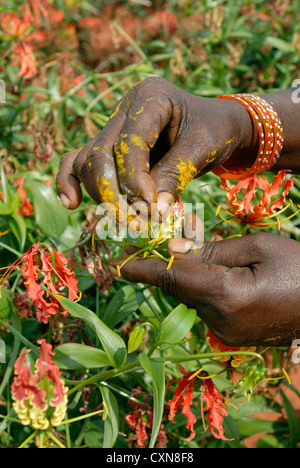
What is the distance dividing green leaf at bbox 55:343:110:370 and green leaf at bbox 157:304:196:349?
10 centimetres

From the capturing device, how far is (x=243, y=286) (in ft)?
2.35

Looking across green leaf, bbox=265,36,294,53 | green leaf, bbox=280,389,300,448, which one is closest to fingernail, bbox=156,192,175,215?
green leaf, bbox=280,389,300,448

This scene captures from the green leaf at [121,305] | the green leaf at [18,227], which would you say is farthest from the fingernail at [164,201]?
the green leaf at [18,227]

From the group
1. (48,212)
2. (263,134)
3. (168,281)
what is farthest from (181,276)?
(48,212)

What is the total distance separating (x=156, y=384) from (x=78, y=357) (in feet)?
0.46

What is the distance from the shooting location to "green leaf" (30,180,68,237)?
110cm

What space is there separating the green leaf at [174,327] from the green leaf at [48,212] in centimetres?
47

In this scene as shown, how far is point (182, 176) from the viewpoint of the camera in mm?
739

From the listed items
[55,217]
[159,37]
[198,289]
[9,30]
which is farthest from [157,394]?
[159,37]

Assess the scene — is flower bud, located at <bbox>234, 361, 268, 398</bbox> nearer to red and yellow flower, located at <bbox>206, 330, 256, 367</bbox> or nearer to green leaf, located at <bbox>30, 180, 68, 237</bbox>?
red and yellow flower, located at <bbox>206, 330, 256, 367</bbox>

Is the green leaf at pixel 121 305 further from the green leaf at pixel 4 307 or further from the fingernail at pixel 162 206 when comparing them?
the fingernail at pixel 162 206

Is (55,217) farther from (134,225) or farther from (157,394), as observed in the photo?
(157,394)

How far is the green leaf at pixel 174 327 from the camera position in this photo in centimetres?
71

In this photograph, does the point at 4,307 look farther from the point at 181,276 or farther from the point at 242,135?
the point at 242,135
